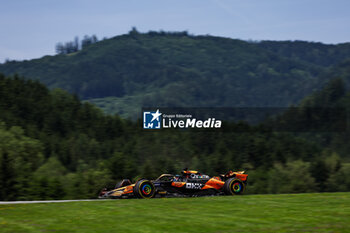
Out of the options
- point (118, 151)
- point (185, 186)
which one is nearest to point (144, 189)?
point (185, 186)

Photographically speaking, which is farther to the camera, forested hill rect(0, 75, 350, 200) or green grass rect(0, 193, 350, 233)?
forested hill rect(0, 75, 350, 200)

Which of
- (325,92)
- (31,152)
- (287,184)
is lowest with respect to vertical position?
(287,184)

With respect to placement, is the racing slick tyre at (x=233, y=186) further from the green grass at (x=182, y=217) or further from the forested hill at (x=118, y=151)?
the forested hill at (x=118, y=151)

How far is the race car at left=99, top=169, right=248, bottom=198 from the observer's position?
22.0 metres

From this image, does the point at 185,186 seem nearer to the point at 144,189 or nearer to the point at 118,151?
the point at 144,189

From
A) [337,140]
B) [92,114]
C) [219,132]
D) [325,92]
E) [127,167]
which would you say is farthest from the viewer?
[325,92]

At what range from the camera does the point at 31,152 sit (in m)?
64.5

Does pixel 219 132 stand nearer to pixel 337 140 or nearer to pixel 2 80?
pixel 337 140

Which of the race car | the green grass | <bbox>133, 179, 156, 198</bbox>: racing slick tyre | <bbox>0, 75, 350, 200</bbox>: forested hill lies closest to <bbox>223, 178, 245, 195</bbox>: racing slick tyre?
the race car

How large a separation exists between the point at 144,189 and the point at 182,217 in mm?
7716

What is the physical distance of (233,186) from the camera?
24.0 metres

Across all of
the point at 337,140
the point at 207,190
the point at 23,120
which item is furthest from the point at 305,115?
the point at 207,190

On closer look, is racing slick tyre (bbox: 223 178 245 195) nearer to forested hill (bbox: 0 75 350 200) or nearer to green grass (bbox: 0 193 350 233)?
green grass (bbox: 0 193 350 233)

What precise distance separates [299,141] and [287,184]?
35688 millimetres
